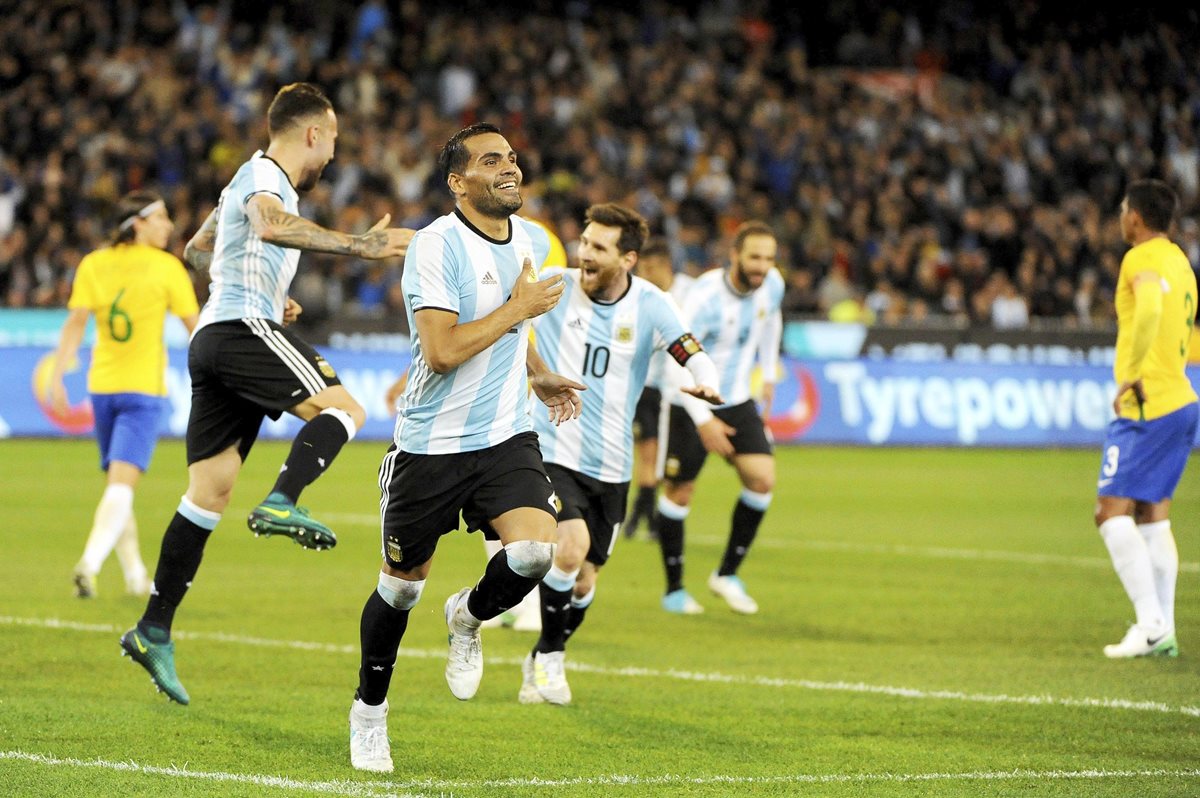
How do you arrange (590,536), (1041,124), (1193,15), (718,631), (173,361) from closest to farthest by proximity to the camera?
1. (590,536)
2. (718,631)
3. (173,361)
4. (1041,124)
5. (1193,15)

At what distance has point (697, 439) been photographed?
11.5m

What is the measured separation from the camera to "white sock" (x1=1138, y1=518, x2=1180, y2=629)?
9391 mm

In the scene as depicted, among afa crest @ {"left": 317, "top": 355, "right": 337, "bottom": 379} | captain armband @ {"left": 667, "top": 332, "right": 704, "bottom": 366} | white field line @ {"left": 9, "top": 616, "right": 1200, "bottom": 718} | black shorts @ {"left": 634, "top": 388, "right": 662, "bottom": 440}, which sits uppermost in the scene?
captain armband @ {"left": 667, "top": 332, "right": 704, "bottom": 366}

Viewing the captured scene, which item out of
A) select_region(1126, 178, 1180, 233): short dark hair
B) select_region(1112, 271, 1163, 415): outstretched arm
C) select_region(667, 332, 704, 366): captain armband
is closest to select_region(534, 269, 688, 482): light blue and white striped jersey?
select_region(667, 332, 704, 366): captain armband

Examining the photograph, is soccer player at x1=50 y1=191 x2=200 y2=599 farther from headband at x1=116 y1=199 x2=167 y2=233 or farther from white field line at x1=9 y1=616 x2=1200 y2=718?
white field line at x1=9 y1=616 x2=1200 y2=718

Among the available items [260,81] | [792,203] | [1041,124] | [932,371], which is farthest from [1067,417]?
[260,81]

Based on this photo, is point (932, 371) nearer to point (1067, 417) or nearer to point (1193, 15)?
Result: point (1067, 417)

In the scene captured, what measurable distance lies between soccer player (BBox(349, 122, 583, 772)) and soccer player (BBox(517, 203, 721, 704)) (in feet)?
5.59

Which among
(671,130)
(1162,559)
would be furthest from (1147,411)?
(671,130)

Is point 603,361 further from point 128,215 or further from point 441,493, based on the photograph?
point 128,215

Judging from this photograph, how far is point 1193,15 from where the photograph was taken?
3562 cm

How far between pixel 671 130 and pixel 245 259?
23.1 metres

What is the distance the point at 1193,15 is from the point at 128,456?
101 ft

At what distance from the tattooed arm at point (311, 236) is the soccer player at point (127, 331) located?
3.25 m
